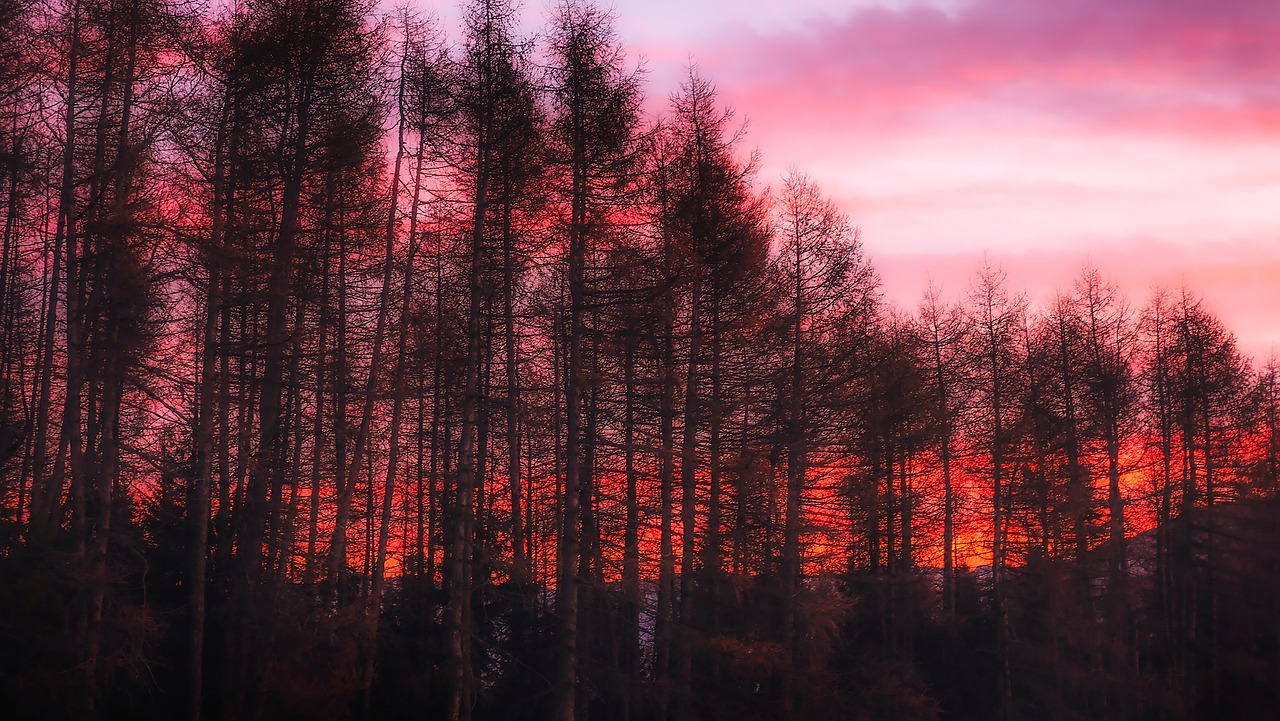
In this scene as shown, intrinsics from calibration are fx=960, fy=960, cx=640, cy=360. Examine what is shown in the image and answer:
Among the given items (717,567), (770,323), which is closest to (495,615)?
(717,567)

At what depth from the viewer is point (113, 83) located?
50.9 ft

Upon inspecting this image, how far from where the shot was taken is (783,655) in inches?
797

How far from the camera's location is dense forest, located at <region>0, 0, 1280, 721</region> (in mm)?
15070

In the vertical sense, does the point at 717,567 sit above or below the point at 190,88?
below

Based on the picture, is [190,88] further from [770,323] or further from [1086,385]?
[1086,385]

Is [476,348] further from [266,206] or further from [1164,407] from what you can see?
[1164,407]

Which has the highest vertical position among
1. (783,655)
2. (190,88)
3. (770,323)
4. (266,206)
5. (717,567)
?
(190,88)

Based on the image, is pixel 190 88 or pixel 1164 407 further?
pixel 1164 407

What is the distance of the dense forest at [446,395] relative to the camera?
15.1 m

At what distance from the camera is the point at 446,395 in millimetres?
18531

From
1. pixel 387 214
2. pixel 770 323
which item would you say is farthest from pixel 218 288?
pixel 770 323

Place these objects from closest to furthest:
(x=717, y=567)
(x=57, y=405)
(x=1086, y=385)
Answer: (x=717, y=567) → (x=57, y=405) → (x=1086, y=385)

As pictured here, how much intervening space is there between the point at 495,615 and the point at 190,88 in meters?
11.8

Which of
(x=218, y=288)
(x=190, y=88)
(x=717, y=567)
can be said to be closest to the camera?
(x=218, y=288)
